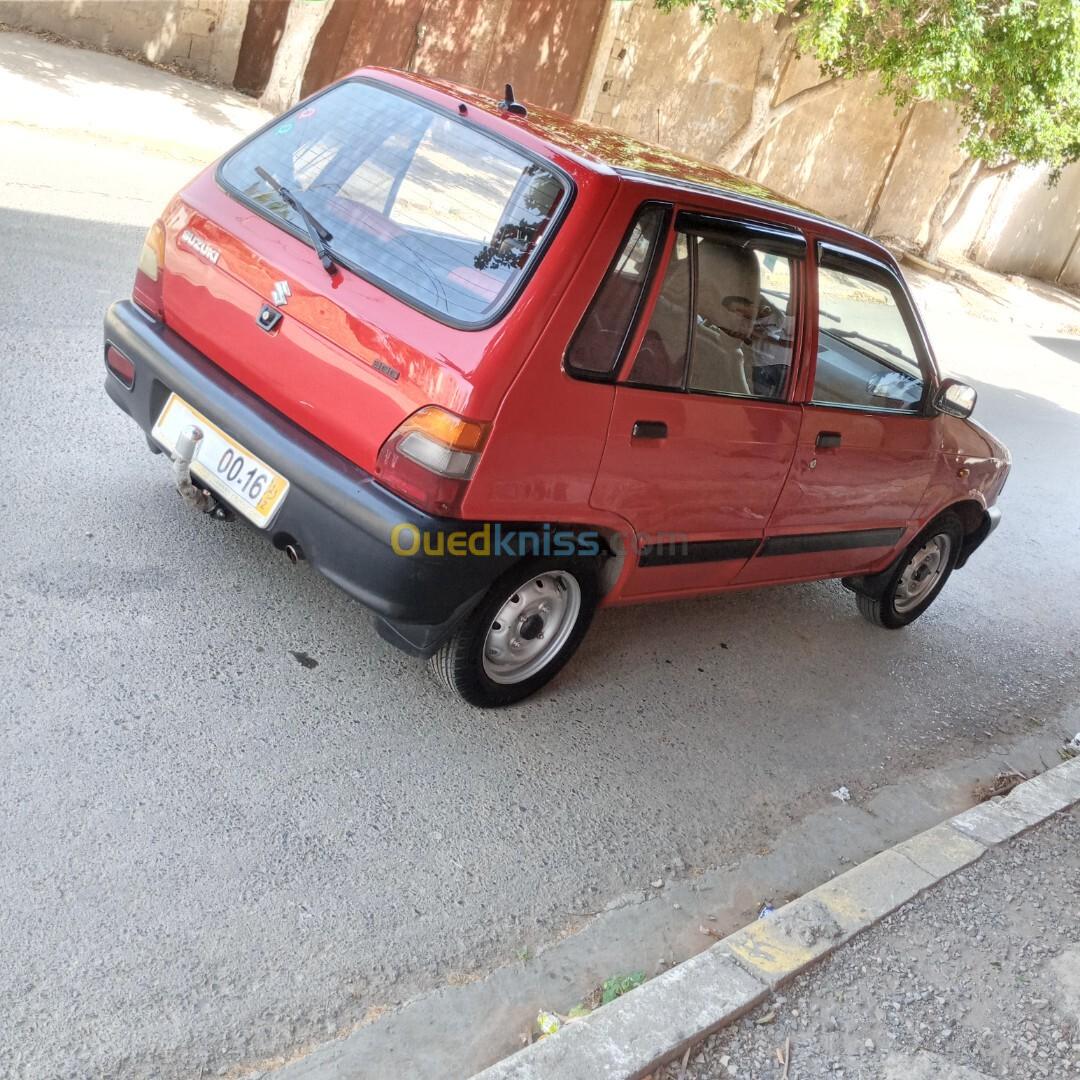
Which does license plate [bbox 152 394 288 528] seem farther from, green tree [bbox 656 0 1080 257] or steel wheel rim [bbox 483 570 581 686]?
green tree [bbox 656 0 1080 257]

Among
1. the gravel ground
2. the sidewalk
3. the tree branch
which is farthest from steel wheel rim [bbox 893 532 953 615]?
the tree branch

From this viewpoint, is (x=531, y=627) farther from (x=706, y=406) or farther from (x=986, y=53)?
(x=986, y=53)

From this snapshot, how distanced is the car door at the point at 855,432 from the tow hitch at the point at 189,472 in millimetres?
2133

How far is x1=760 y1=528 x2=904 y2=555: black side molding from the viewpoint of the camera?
4.78 m

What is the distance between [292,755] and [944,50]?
1302cm

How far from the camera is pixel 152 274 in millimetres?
4098

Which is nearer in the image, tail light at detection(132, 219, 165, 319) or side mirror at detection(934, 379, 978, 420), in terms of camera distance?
tail light at detection(132, 219, 165, 319)

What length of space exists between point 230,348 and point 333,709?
1.25 m

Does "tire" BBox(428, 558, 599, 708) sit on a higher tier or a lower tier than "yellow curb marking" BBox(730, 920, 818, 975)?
higher

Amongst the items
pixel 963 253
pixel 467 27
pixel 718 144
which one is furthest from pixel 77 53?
pixel 963 253

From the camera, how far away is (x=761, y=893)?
3842mm

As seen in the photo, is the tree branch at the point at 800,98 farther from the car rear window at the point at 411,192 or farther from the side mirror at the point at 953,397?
the car rear window at the point at 411,192

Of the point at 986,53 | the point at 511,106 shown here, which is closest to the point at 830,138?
A: the point at 986,53

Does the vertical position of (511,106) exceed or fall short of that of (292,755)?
it exceeds it
